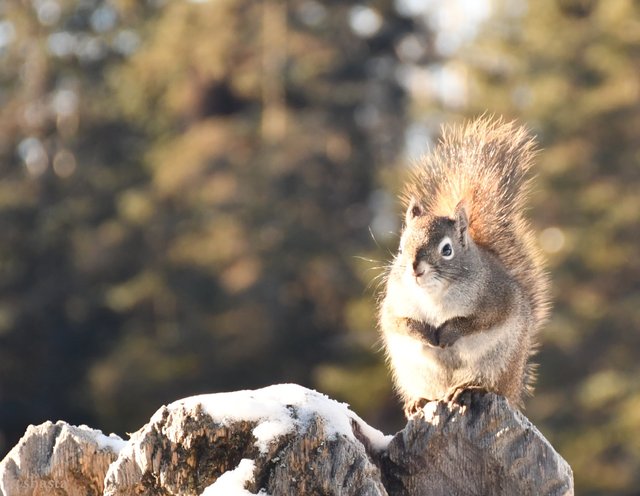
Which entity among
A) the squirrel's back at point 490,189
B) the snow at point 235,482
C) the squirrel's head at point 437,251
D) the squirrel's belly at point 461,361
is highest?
the squirrel's back at point 490,189

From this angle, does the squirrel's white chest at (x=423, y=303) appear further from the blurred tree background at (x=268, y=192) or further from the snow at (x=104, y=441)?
A: the blurred tree background at (x=268, y=192)

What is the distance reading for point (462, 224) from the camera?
4512 millimetres

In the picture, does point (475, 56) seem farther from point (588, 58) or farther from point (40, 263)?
point (40, 263)

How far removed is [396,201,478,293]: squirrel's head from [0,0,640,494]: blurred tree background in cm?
1037

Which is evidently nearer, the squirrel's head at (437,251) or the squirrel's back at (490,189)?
the squirrel's head at (437,251)

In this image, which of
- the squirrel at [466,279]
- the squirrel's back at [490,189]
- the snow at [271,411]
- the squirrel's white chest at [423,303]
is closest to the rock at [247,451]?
the snow at [271,411]

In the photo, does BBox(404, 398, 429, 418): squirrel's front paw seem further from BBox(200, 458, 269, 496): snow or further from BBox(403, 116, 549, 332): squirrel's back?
BBox(200, 458, 269, 496): snow

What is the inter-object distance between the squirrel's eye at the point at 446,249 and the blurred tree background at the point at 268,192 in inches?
411

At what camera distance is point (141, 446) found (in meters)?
Result: 3.35

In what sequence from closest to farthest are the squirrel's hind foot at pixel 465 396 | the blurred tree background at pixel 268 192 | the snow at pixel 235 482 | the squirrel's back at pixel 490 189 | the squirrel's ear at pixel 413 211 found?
the snow at pixel 235 482, the squirrel's hind foot at pixel 465 396, the squirrel's ear at pixel 413 211, the squirrel's back at pixel 490 189, the blurred tree background at pixel 268 192

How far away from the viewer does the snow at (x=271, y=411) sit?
332cm

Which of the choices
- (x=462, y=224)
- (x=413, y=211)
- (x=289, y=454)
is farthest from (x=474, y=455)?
(x=413, y=211)

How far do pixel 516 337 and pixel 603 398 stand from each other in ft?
35.1

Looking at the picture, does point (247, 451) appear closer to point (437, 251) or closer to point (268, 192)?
point (437, 251)
